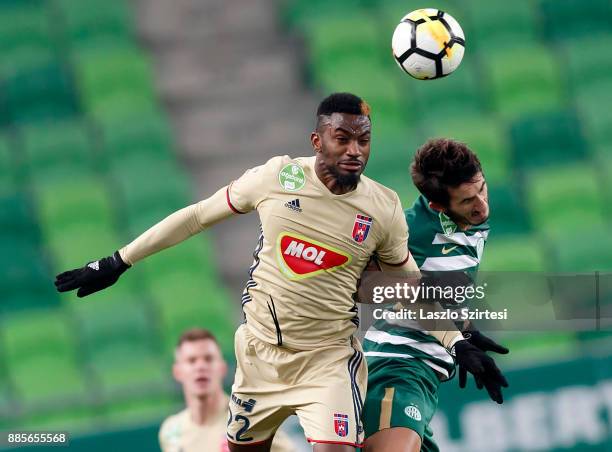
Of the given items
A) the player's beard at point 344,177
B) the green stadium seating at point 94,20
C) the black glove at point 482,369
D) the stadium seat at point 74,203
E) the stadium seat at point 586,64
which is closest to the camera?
the player's beard at point 344,177

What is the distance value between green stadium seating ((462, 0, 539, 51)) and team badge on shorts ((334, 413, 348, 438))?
8.65 meters

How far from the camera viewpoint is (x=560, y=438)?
9461 mm

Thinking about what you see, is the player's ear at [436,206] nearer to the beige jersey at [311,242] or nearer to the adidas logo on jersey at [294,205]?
the beige jersey at [311,242]

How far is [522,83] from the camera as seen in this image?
536 inches

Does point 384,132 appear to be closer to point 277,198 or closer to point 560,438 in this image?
point 560,438

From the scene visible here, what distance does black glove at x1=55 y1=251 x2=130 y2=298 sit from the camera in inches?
233

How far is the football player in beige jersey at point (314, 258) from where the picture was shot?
5.79 m

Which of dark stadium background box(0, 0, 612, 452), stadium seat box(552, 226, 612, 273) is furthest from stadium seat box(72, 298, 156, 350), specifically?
stadium seat box(552, 226, 612, 273)

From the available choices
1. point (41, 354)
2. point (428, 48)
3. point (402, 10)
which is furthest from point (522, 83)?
point (428, 48)

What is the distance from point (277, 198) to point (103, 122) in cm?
713

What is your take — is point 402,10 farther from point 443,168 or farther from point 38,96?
point 443,168

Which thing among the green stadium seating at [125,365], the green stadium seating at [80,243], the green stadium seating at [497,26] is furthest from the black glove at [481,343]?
the green stadium seating at [497,26]

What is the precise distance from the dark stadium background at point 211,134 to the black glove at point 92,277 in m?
4.62

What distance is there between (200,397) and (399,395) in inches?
80.0
